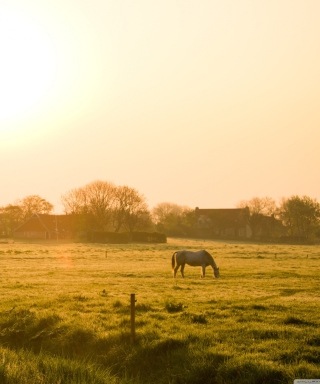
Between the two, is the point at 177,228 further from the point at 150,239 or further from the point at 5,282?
the point at 5,282

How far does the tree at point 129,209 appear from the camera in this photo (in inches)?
4183

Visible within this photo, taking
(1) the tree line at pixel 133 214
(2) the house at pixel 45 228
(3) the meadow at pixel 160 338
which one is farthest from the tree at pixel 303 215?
(3) the meadow at pixel 160 338

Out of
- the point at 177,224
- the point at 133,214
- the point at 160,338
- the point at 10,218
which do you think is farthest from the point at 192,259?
the point at 10,218

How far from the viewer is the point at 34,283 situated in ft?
84.9

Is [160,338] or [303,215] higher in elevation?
[303,215]

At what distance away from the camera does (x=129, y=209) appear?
106625 mm

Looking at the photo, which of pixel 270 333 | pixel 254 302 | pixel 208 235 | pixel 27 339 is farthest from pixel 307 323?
pixel 208 235

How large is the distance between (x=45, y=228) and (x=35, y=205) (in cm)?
1936

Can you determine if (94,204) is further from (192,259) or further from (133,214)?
(192,259)

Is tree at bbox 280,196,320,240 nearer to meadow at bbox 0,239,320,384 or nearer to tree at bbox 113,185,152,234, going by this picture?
tree at bbox 113,185,152,234

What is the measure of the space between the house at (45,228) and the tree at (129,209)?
12600 mm

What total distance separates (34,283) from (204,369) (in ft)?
54.0

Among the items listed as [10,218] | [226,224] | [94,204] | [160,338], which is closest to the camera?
[160,338]

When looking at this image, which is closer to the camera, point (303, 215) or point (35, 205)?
point (303, 215)
